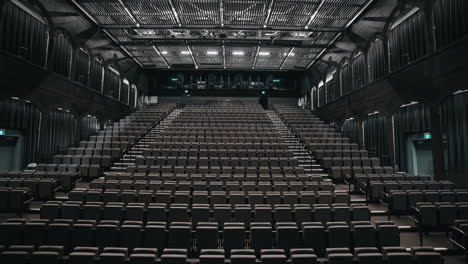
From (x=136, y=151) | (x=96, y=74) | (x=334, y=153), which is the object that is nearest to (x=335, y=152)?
(x=334, y=153)

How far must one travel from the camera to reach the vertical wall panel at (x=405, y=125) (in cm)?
768

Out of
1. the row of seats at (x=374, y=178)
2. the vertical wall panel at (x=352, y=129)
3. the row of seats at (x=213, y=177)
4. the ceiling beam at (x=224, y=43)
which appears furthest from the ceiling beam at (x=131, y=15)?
the vertical wall panel at (x=352, y=129)

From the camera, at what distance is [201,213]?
4031 mm

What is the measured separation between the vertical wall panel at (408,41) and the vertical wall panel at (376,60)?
14.2 inches

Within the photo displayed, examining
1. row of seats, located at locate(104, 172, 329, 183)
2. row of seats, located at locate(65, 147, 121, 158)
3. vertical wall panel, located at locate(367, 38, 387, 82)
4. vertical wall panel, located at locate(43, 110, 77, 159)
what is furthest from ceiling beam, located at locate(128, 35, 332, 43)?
row of seats, located at locate(104, 172, 329, 183)

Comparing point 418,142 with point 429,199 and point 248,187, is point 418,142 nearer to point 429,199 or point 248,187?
point 429,199

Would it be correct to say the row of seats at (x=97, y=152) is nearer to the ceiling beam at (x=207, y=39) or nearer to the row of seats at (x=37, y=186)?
the row of seats at (x=37, y=186)

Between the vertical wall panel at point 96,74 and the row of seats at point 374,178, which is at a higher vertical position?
the vertical wall panel at point 96,74

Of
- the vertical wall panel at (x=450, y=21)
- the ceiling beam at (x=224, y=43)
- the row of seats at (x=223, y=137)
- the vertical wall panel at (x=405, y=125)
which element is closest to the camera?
the vertical wall panel at (x=450, y=21)

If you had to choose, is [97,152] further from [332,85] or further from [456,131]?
[332,85]

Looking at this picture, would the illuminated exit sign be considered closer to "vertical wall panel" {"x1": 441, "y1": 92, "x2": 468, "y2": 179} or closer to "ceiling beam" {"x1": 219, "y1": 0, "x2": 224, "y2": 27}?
"vertical wall panel" {"x1": 441, "y1": 92, "x2": 468, "y2": 179}

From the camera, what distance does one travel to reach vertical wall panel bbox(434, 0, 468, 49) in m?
5.88

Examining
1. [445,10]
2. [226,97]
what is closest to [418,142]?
[445,10]

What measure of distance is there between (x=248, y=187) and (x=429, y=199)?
3101mm
